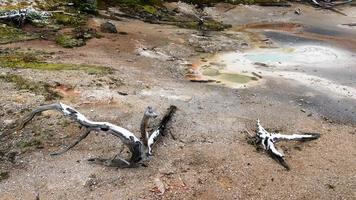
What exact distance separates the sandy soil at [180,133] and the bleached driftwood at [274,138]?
1.18 feet

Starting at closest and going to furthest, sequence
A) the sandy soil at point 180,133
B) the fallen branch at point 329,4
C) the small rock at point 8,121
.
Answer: the sandy soil at point 180,133, the small rock at point 8,121, the fallen branch at point 329,4

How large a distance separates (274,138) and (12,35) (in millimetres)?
25020

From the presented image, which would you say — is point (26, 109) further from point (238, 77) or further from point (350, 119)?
point (350, 119)

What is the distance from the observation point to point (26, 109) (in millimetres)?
23672

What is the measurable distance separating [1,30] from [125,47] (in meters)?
10.5

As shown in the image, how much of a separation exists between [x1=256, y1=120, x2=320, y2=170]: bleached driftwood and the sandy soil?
359 mm

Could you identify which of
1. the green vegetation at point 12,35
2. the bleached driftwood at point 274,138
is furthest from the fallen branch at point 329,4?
the bleached driftwood at point 274,138

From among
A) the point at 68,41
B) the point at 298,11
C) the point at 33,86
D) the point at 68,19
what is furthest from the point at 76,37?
→ the point at 298,11

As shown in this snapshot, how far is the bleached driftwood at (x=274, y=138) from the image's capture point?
20.5 metres

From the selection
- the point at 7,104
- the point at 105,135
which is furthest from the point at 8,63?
the point at 105,135

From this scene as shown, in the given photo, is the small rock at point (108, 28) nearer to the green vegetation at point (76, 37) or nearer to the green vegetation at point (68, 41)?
the green vegetation at point (76, 37)

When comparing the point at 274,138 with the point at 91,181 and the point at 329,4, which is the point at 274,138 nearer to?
the point at 91,181

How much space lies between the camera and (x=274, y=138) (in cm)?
2175

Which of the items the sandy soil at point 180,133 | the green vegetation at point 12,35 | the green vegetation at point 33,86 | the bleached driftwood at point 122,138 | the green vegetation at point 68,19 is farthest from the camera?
the green vegetation at point 68,19
